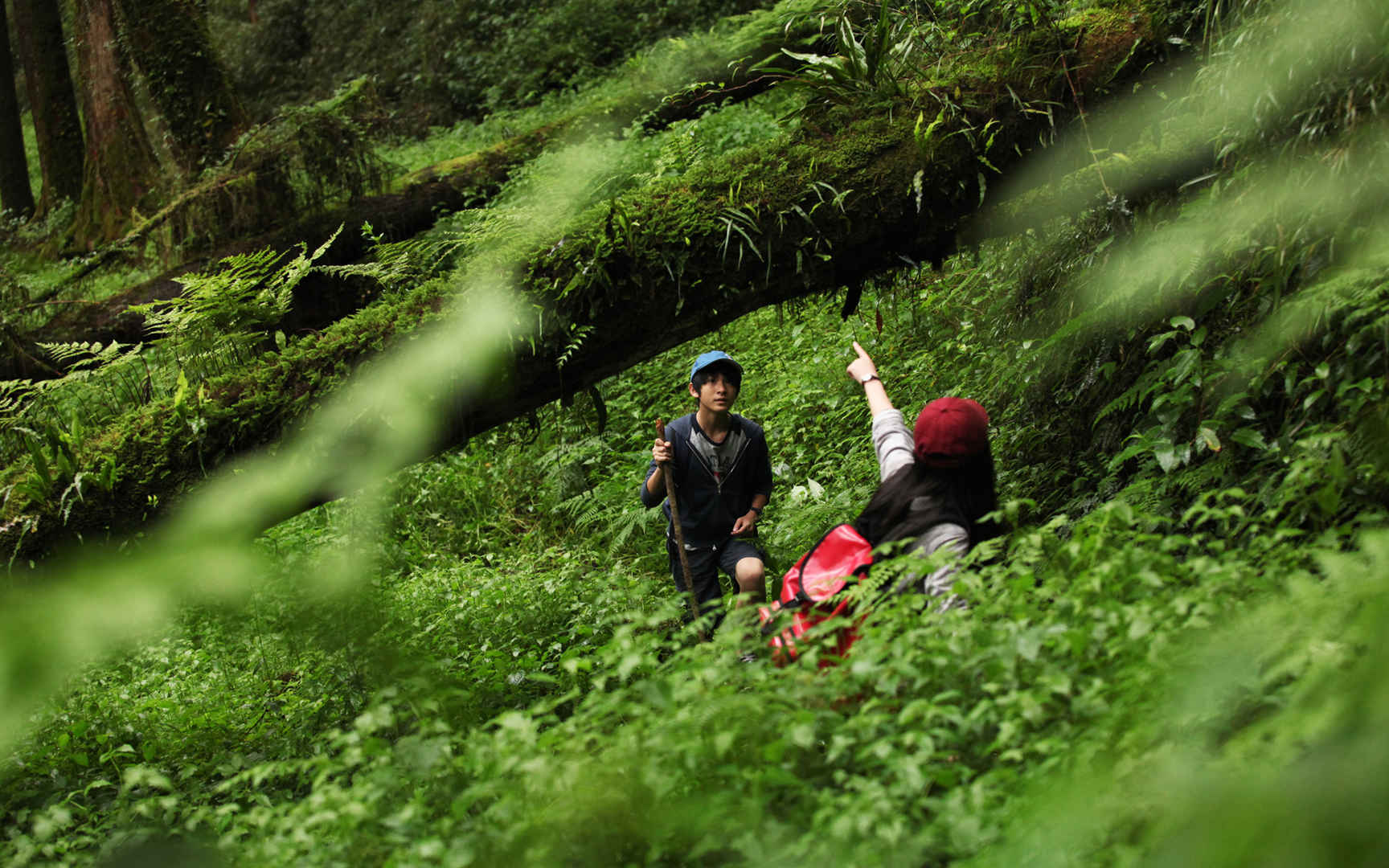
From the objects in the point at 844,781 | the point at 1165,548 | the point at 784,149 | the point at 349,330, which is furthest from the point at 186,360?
the point at 1165,548

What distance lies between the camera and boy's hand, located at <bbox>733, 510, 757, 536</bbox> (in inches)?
208

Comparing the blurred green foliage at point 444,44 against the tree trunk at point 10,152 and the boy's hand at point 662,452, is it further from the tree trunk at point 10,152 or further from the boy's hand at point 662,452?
the boy's hand at point 662,452

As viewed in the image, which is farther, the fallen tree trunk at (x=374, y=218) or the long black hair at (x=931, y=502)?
the fallen tree trunk at (x=374, y=218)

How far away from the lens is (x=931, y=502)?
3.90 meters

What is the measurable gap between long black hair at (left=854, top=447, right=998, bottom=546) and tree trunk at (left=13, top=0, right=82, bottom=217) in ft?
59.4

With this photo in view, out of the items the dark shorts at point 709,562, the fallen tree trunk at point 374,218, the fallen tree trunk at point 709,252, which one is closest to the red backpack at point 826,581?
the dark shorts at point 709,562

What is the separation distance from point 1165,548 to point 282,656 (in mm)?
5635

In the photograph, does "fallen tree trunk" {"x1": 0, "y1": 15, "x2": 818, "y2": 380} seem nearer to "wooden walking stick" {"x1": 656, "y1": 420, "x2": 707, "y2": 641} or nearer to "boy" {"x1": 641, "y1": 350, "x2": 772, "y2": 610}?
"boy" {"x1": 641, "y1": 350, "x2": 772, "y2": 610}

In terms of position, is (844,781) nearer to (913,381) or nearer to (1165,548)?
(1165,548)

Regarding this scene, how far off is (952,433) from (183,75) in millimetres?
12273

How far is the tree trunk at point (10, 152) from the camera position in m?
19.2

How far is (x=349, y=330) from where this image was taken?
4812 mm

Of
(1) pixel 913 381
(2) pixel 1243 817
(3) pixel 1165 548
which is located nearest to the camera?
(2) pixel 1243 817

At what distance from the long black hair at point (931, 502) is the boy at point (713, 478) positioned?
4.08ft
